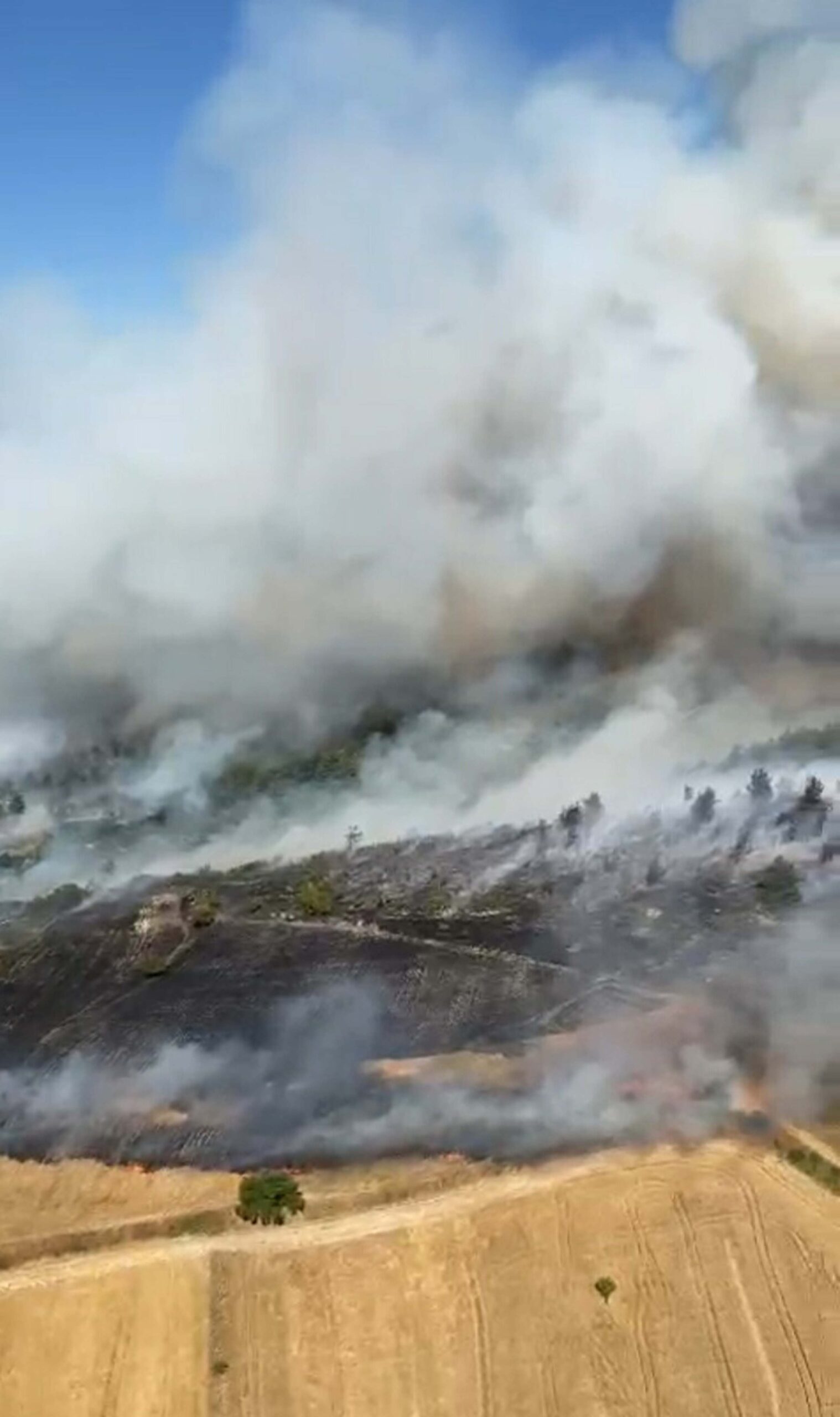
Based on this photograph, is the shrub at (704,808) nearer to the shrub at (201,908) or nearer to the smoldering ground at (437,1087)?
the smoldering ground at (437,1087)

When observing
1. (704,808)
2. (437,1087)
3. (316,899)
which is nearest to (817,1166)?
(437,1087)

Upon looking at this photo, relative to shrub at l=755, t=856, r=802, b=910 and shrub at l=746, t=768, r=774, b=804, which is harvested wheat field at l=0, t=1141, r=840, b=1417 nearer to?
shrub at l=755, t=856, r=802, b=910

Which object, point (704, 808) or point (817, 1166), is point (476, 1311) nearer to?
point (817, 1166)

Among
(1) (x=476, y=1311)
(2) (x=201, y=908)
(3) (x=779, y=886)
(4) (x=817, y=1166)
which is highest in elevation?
(2) (x=201, y=908)

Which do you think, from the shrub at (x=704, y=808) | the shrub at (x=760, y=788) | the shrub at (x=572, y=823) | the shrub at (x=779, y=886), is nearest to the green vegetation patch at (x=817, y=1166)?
the shrub at (x=779, y=886)

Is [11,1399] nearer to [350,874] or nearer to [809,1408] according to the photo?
[809,1408]

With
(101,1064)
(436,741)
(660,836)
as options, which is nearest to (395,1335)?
(101,1064)
